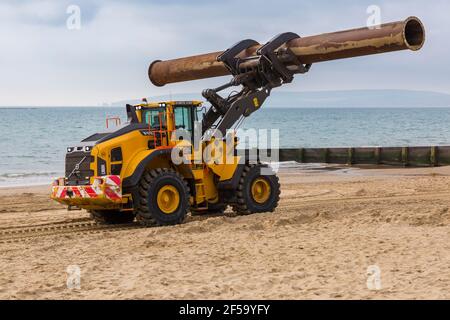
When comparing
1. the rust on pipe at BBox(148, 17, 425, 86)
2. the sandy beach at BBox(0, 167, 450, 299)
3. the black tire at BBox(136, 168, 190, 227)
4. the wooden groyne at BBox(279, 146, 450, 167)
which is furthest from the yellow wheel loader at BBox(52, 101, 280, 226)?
the wooden groyne at BBox(279, 146, 450, 167)

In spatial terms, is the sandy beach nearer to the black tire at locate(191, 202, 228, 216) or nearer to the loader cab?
the black tire at locate(191, 202, 228, 216)

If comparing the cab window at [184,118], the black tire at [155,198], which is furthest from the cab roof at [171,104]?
the black tire at [155,198]

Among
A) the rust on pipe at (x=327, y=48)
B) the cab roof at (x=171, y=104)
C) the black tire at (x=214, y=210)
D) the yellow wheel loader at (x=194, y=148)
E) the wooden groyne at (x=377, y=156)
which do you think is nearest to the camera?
the rust on pipe at (x=327, y=48)

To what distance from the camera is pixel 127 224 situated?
626 inches

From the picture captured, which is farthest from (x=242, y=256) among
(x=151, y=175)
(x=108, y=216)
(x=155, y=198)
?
(x=108, y=216)

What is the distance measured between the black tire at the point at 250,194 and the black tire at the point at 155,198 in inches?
56.9

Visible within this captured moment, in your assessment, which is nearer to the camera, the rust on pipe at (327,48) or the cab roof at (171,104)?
the rust on pipe at (327,48)

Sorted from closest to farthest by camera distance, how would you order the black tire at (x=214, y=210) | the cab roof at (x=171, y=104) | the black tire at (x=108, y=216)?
the cab roof at (x=171, y=104) → the black tire at (x=108, y=216) → the black tire at (x=214, y=210)

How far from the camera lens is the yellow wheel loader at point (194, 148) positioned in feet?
46.3

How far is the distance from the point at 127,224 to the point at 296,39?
5360 mm

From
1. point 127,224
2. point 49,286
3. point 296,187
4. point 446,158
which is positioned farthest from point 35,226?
point 446,158

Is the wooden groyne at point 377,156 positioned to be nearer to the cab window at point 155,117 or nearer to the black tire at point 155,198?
the cab window at point 155,117

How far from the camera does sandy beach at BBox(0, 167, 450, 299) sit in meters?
8.76

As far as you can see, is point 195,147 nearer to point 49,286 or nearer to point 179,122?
point 179,122
